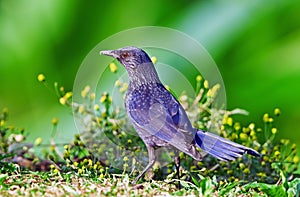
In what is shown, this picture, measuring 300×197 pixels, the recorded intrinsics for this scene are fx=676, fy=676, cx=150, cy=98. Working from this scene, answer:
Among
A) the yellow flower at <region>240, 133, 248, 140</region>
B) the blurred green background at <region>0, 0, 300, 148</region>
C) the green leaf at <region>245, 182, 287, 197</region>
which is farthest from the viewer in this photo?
the blurred green background at <region>0, 0, 300, 148</region>

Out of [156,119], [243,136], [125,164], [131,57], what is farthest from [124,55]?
[243,136]

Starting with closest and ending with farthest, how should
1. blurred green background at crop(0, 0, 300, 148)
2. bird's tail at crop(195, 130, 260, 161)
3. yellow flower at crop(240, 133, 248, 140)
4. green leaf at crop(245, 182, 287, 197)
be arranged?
green leaf at crop(245, 182, 287, 197) → bird's tail at crop(195, 130, 260, 161) → yellow flower at crop(240, 133, 248, 140) → blurred green background at crop(0, 0, 300, 148)

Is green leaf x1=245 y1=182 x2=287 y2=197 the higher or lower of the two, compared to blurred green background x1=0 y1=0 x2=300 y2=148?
lower

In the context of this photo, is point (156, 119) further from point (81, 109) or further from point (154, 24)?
point (154, 24)

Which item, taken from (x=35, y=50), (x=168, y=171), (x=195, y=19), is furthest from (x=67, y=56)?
(x=168, y=171)

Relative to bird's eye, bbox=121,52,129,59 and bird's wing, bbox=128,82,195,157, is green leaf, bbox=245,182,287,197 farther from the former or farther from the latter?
bird's eye, bbox=121,52,129,59

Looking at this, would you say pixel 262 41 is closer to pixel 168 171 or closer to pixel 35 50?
pixel 35 50

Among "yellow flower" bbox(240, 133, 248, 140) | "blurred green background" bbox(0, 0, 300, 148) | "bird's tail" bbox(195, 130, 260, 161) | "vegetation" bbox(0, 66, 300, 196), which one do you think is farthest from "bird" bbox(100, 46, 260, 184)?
"blurred green background" bbox(0, 0, 300, 148)
